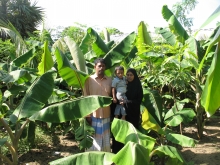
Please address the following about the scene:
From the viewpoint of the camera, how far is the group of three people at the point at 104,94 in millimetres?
4133

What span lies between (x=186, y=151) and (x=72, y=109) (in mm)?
3213

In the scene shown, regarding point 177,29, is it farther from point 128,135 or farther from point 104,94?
point 128,135

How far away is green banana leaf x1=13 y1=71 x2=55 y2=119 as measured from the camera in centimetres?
347

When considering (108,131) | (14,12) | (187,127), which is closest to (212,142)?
(187,127)

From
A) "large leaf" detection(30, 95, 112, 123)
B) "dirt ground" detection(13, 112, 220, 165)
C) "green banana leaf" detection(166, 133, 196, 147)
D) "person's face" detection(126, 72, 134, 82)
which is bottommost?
"dirt ground" detection(13, 112, 220, 165)

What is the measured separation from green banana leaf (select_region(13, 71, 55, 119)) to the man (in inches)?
28.9

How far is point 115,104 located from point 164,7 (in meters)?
3.65

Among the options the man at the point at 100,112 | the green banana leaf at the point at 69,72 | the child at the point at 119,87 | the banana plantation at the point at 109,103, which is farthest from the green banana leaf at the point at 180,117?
the green banana leaf at the point at 69,72

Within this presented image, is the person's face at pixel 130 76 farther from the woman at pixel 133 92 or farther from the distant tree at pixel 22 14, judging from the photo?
the distant tree at pixel 22 14

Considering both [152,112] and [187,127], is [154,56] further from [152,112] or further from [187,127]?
[187,127]

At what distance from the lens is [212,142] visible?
5.90 metres

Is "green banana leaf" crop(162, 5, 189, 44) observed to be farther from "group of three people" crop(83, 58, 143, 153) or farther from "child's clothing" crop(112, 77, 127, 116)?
"child's clothing" crop(112, 77, 127, 116)

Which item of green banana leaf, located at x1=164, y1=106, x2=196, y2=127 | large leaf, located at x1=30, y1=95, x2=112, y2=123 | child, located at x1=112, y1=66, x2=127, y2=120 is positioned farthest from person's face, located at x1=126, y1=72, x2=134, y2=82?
large leaf, located at x1=30, y1=95, x2=112, y2=123

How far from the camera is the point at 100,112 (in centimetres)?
415
